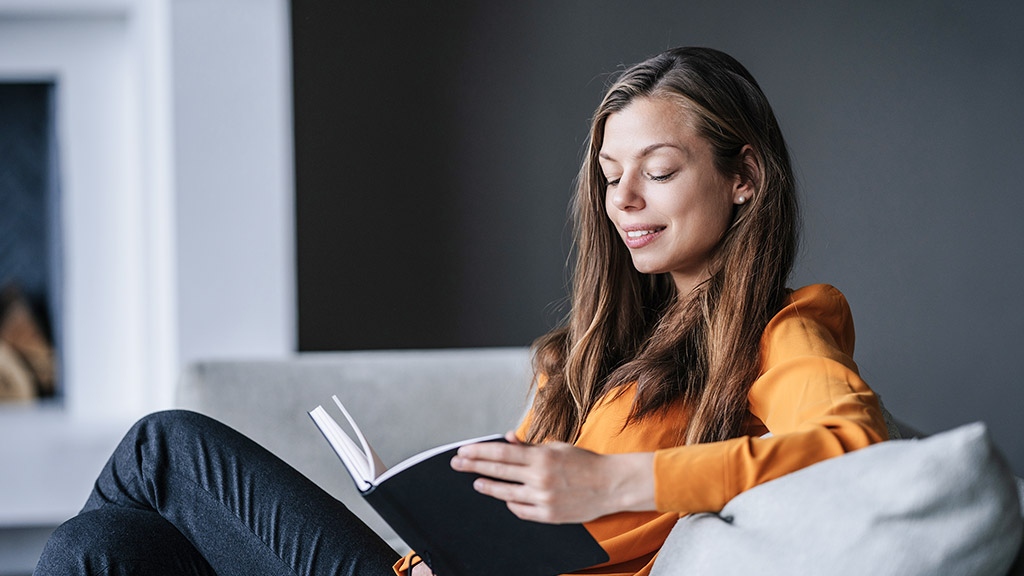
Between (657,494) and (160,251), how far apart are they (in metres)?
2.41

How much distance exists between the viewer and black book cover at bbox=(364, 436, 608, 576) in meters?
1.01

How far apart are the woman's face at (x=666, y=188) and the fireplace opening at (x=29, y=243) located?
2611mm

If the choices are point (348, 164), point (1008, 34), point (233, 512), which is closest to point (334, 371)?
point (348, 164)

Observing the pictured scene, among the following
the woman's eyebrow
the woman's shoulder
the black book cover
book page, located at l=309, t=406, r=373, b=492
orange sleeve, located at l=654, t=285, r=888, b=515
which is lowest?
the black book cover

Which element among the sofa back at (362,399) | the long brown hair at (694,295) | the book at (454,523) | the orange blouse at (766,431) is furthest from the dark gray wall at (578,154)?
the book at (454,523)

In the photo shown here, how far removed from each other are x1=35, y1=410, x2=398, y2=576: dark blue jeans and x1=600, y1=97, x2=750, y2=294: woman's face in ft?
2.13

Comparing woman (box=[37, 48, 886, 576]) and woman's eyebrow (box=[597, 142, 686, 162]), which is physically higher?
woman's eyebrow (box=[597, 142, 686, 162])

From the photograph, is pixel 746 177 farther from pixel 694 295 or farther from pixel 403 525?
pixel 403 525

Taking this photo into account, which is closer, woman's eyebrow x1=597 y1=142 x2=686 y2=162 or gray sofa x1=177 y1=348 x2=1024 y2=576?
gray sofa x1=177 y1=348 x2=1024 y2=576

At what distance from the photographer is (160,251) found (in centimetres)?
300

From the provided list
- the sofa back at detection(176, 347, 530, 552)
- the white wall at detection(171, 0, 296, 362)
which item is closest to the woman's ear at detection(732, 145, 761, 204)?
the sofa back at detection(176, 347, 530, 552)

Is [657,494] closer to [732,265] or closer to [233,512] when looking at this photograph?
[732,265]

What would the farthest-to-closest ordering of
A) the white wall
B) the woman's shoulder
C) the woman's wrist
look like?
the white wall < the woman's shoulder < the woman's wrist

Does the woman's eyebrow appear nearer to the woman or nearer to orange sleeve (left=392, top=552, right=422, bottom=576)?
the woman
